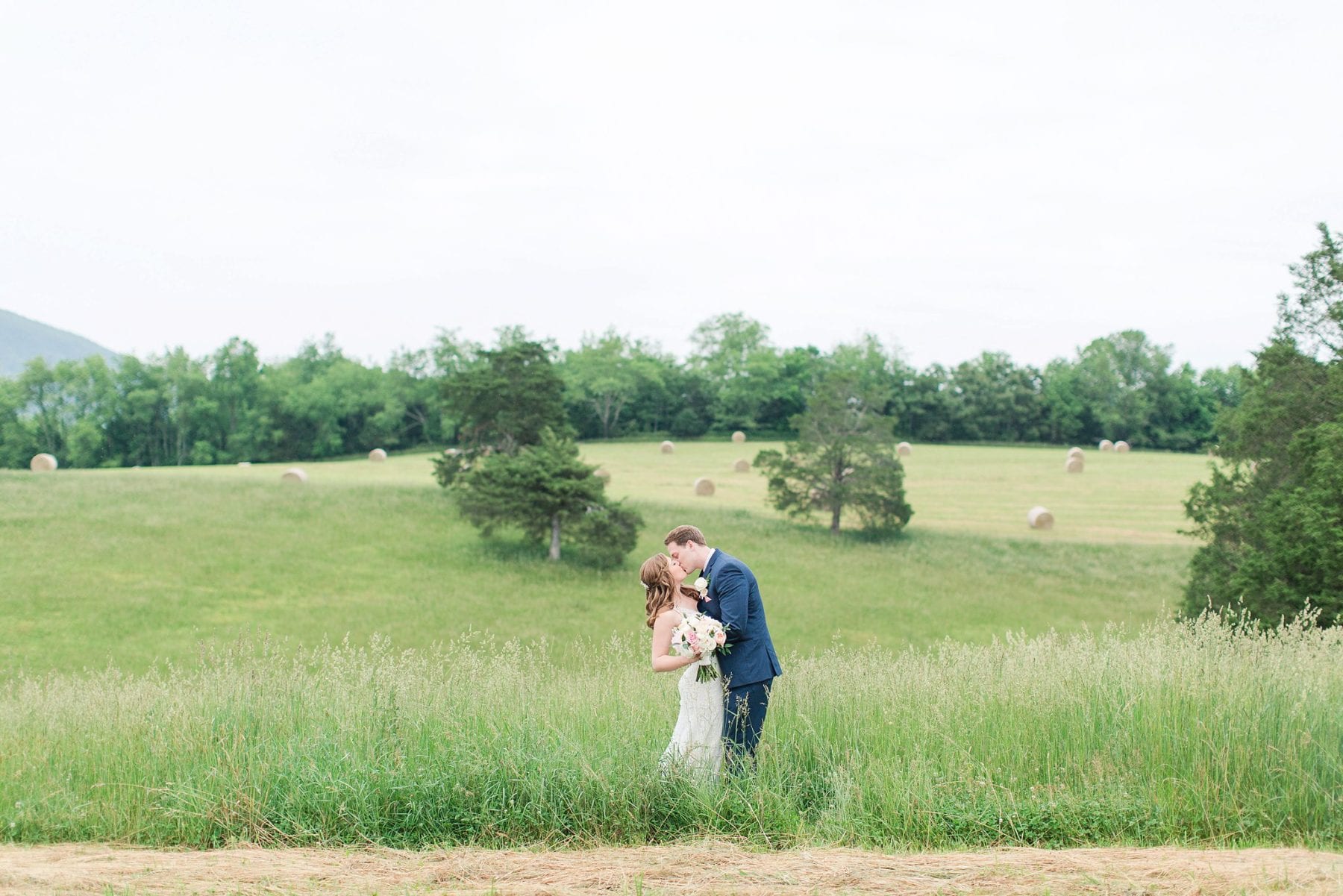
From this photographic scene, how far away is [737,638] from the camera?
6.27 m

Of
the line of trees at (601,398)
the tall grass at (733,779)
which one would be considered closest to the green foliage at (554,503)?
the tall grass at (733,779)

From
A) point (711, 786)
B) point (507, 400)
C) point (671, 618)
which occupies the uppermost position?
point (507, 400)

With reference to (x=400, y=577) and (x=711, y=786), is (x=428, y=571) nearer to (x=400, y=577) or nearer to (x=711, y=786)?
(x=400, y=577)

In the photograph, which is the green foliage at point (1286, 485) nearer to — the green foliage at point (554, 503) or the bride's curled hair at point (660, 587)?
the bride's curled hair at point (660, 587)

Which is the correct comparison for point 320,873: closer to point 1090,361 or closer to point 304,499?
point 304,499

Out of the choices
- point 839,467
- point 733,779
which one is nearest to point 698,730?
point 733,779

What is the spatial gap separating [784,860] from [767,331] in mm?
96851

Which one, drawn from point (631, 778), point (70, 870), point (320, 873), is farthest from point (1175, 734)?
point (70, 870)

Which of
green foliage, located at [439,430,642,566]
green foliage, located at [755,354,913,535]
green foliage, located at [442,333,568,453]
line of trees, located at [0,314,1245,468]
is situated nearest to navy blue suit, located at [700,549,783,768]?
green foliage, located at [439,430,642,566]

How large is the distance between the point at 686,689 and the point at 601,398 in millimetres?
77224

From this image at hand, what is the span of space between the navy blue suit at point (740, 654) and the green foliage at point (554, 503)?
22165mm

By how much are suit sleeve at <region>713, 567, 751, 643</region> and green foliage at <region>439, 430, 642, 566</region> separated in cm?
2237

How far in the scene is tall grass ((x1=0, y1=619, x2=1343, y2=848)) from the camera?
5.95 meters

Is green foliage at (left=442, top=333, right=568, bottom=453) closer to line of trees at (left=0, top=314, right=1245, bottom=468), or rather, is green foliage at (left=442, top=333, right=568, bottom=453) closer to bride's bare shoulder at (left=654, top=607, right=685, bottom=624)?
bride's bare shoulder at (left=654, top=607, right=685, bottom=624)
